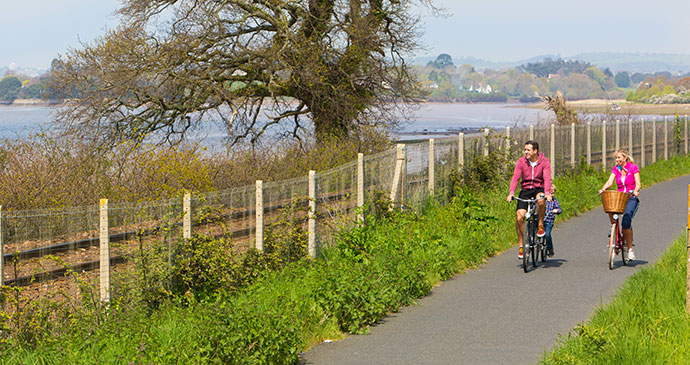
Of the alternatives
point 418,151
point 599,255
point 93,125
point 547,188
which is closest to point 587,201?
point 418,151

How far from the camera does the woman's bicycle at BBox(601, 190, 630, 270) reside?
42.7ft

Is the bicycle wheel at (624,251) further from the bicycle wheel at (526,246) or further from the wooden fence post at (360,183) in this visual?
the wooden fence post at (360,183)

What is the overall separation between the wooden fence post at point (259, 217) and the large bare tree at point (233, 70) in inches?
511

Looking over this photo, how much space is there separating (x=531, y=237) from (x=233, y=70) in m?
14.3

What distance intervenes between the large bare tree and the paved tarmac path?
11.5 meters

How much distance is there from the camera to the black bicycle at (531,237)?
520 inches

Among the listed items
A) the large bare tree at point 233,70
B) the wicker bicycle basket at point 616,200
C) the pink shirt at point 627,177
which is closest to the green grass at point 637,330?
the wicker bicycle basket at point 616,200

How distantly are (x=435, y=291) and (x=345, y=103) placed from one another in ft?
49.6

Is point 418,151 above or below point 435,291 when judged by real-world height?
above

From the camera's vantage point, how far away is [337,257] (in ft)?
42.4

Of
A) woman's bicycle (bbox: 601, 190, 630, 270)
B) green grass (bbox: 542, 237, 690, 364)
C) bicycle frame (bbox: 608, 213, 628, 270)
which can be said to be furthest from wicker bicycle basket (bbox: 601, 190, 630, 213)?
green grass (bbox: 542, 237, 690, 364)

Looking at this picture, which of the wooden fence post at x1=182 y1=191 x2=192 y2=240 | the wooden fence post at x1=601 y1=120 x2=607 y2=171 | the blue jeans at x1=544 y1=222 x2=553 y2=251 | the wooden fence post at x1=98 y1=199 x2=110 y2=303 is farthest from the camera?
the wooden fence post at x1=601 y1=120 x2=607 y2=171

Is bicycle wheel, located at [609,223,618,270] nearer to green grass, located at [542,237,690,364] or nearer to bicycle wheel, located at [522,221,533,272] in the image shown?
bicycle wheel, located at [522,221,533,272]

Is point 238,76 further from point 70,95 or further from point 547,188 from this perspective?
point 547,188
